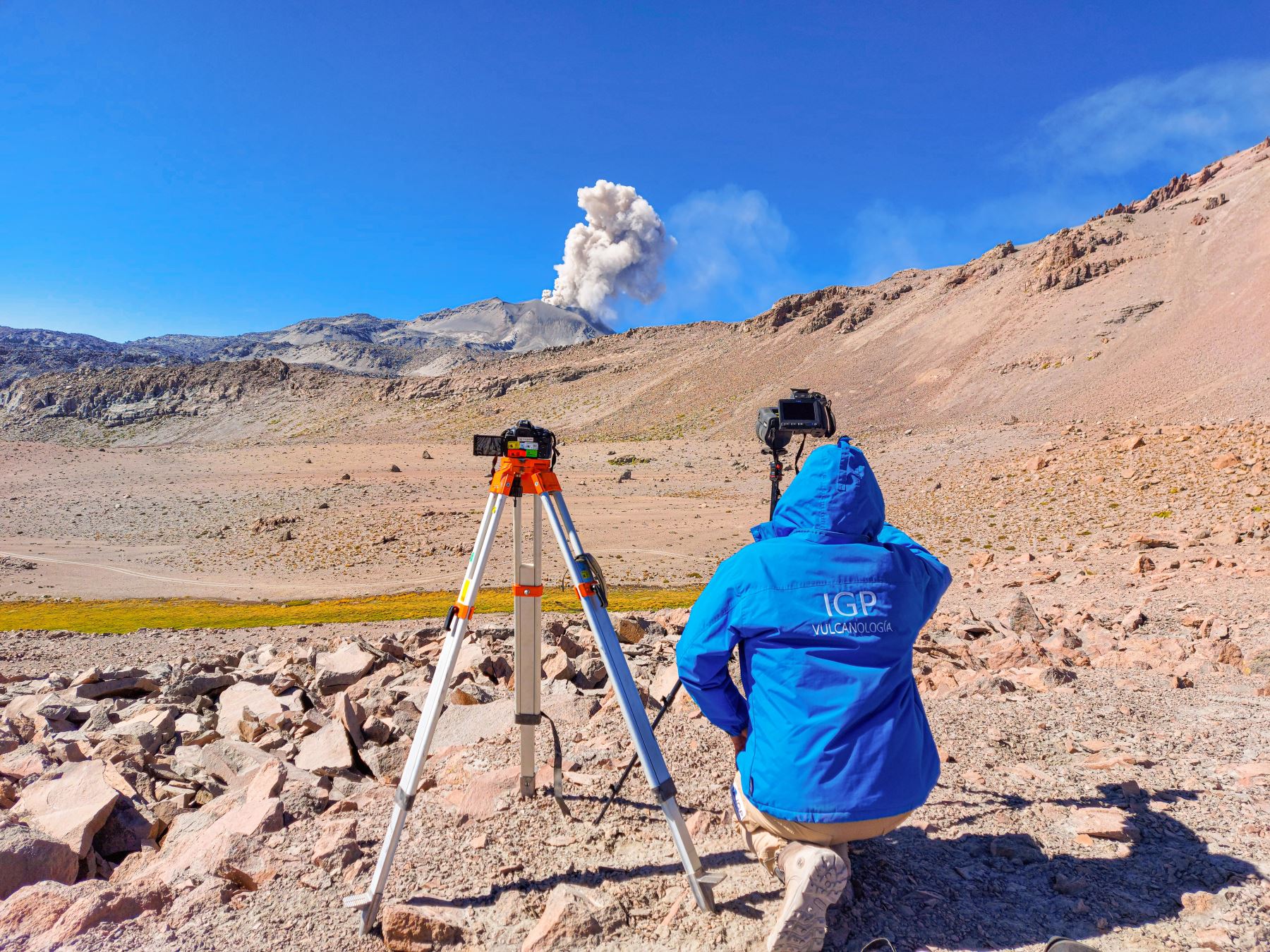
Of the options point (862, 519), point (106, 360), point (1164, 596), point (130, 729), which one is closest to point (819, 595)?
point (862, 519)

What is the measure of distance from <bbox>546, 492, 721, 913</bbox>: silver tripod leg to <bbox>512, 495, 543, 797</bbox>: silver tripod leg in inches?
10.4

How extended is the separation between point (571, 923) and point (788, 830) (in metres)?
0.86

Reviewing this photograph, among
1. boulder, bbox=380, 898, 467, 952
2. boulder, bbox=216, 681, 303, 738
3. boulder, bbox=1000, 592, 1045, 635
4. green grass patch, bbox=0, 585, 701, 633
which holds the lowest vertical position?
green grass patch, bbox=0, 585, 701, 633

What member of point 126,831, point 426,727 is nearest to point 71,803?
point 126,831

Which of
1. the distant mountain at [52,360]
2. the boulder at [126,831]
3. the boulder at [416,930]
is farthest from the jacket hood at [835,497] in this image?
the distant mountain at [52,360]

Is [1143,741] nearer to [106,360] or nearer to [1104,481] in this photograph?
[1104,481]

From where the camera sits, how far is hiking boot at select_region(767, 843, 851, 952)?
2.38m

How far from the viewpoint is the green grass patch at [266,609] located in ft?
44.6

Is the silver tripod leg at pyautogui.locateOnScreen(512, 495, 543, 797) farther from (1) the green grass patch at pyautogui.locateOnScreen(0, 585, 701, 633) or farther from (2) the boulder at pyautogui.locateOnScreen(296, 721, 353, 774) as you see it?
(1) the green grass patch at pyautogui.locateOnScreen(0, 585, 701, 633)

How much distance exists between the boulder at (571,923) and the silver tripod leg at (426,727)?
605 mm

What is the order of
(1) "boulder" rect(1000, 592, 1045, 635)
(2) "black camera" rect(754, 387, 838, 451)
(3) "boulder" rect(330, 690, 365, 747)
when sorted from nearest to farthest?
(2) "black camera" rect(754, 387, 838, 451) → (3) "boulder" rect(330, 690, 365, 747) → (1) "boulder" rect(1000, 592, 1045, 635)

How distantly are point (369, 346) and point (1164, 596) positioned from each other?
181 m

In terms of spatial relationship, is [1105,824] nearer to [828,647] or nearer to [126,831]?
[828,647]

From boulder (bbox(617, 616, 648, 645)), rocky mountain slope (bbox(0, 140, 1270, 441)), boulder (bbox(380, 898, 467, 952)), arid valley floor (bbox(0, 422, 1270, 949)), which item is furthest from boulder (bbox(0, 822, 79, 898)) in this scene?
rocky mountain slope (bbox(0, 140, 1270, 441))
